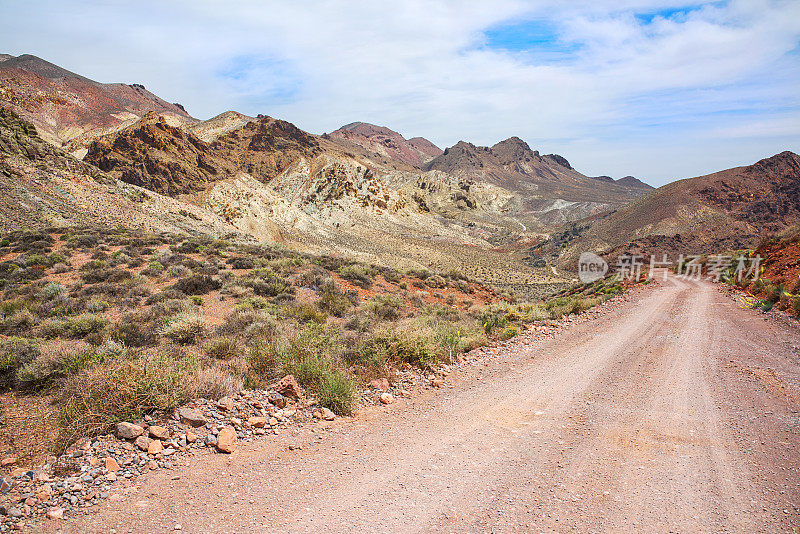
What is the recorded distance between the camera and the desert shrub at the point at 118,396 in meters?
4.15

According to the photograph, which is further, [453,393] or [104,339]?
[104,339]

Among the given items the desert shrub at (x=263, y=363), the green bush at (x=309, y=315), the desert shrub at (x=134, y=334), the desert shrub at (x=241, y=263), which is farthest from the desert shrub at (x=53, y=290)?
the desert shrub at (x=263, y=363)

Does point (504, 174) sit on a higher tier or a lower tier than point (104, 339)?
higher

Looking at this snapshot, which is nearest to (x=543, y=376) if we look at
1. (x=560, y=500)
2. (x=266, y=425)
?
(x=560, y=500)

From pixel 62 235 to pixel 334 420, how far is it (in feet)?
76.9

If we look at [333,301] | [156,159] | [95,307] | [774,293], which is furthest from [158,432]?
[156,159]

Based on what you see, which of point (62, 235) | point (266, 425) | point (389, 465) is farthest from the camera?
point (62, 235)

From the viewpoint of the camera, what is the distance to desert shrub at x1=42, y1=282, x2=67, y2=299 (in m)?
11.2

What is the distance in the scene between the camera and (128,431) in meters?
4.07

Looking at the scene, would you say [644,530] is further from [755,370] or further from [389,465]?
[755,370]

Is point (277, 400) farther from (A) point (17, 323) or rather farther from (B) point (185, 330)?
(A) point (17, 323)

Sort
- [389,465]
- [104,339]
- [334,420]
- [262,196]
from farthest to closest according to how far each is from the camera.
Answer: [262,196] → [104,339] → [334,420] → [389,465]

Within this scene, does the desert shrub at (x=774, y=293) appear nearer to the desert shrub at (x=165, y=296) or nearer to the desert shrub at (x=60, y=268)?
the desert shrub at (x=165, y=296)

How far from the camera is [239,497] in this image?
3543 mm
